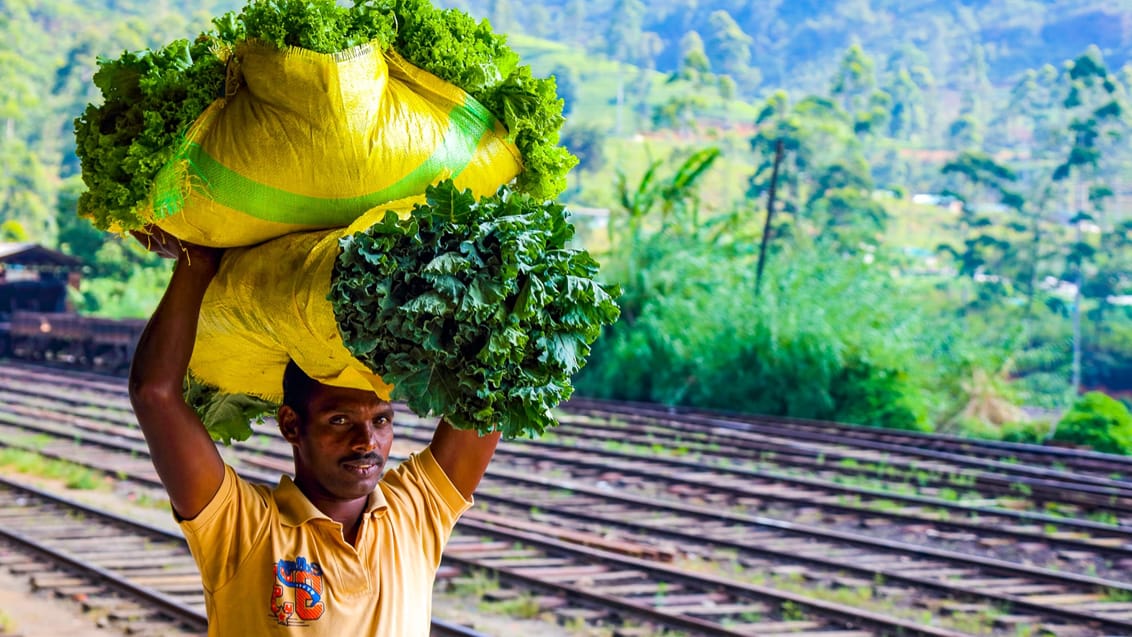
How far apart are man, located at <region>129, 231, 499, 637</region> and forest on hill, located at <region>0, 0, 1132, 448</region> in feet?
2.23

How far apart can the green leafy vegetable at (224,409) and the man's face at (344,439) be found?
318 mm

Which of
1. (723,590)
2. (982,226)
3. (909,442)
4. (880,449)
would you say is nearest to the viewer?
(723,590)

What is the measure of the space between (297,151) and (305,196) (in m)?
0.08

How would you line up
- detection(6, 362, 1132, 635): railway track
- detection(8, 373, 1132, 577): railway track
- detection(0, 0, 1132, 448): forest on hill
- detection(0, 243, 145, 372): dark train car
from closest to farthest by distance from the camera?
Result: detection(6, 362, 1132, 635): railway track → detection(8, 373, 1132, 577): railway track → detection(0, 0, 1132, 448): forest on hill → detection(0, 243, 145, 372): dark train car

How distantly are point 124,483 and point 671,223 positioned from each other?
34.9ft

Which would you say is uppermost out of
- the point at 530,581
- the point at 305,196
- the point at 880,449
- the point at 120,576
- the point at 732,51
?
the point at 732,51

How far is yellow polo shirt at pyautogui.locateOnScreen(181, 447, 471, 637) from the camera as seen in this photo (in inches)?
71.6

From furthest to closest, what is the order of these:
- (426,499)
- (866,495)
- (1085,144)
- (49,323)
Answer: (1085,144) → (49,323) → (866,495) → (426,499)

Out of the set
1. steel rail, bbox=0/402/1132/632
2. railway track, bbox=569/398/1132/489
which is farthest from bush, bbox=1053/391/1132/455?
steel rail, bbox=0/402/1132/632

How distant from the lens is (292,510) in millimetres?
1934

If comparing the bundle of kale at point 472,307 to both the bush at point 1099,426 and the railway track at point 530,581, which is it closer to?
the railway track at point 530,581

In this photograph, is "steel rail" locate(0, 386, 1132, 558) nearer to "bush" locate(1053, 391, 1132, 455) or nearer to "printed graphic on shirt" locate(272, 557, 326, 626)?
"bush" locate(1053, 391, 1132, 455)

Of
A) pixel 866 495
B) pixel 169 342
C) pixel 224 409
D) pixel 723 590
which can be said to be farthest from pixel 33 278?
pixel 169 342

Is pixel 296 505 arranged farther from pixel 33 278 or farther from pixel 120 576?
pixel 33 278
